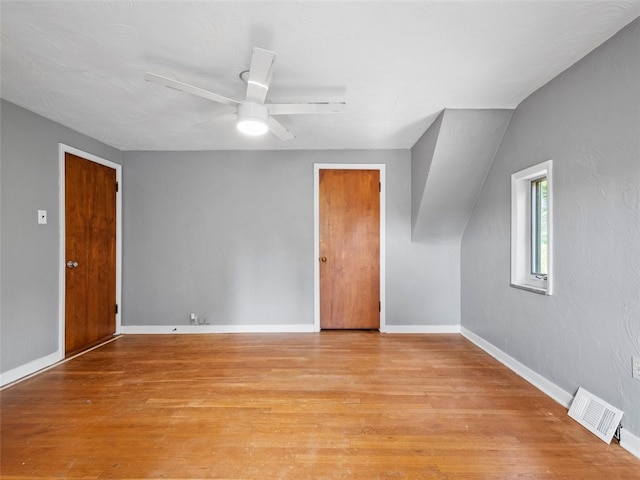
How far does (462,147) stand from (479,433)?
7.56ft

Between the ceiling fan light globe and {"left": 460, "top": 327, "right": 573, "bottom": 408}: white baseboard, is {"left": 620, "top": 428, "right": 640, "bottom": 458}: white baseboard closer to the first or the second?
{"left": 460, "top": 327, "right": 573, "bottom": 408}: white baseboard

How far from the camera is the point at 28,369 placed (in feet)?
7.84

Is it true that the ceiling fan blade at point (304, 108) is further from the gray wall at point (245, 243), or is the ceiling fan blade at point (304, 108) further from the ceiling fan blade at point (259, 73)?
the gray wall at point (245, 243)

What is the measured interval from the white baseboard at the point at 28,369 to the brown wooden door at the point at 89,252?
172mm

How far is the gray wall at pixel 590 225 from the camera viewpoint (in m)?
1.51

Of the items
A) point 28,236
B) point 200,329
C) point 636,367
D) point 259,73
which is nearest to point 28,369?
point 28,236

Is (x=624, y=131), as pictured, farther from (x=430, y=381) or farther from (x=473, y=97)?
(x=430, y=381)

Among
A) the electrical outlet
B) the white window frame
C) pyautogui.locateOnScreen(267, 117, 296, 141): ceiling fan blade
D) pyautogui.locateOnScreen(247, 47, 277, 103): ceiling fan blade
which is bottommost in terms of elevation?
the electrical outlet

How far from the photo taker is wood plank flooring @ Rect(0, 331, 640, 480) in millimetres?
1432

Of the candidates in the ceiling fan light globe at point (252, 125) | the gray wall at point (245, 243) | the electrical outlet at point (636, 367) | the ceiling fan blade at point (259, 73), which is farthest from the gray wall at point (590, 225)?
the ceiling fan light globe at point (252, 125)

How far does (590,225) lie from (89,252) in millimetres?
4384

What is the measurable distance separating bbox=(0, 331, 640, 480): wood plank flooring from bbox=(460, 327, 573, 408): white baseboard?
2.6 inches

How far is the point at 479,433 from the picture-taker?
5.48 feet

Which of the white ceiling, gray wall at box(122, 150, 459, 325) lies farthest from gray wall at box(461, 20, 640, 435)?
gray wall at box(122, 150, 459, 325)
